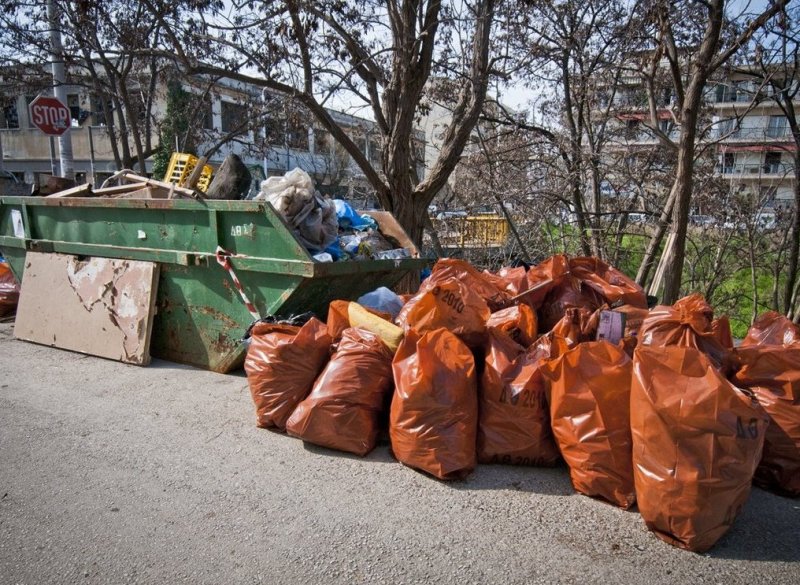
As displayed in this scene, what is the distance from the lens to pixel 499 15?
737 centimetres

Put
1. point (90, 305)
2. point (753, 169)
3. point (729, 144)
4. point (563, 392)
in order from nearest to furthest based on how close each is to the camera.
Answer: point (563, 392), point (90, 305), point (729, 144), point (753, 169)

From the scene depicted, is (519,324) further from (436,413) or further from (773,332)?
(773,332)

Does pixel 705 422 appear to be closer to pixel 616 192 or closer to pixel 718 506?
pixel 718 506

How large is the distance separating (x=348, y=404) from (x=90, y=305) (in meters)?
2.83

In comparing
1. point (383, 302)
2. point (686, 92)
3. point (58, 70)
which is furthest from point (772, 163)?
point (58, 70)

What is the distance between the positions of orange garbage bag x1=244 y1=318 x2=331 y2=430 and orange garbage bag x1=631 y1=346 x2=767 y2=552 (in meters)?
1.75

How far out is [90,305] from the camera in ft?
15.0

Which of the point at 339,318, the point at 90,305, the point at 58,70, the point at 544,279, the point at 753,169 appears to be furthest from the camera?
the point at 58,70

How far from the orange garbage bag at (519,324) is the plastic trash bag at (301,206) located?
1.40m

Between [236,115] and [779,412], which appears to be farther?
[236,115]

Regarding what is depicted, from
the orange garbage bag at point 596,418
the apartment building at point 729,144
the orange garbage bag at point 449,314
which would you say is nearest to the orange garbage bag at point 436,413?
the orange garbage bag at point 449,314

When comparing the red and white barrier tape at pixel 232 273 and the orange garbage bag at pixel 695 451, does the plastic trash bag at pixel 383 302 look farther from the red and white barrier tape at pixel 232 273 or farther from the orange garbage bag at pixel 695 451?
the orange garbage bag at pixel 695 451

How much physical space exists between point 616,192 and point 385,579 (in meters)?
6.59

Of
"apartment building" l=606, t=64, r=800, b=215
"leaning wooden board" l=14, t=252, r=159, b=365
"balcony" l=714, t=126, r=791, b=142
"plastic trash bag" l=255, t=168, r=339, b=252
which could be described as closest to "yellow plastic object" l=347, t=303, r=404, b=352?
"plastic trash bag" l=255, t=168, r=339, b=252
